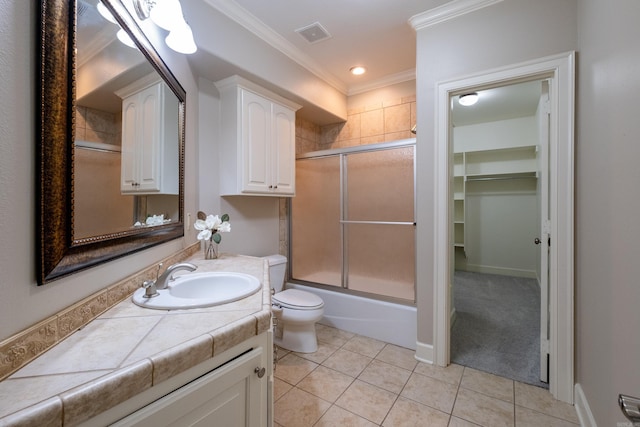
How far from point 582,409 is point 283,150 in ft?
8.64

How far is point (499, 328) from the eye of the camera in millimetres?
2572

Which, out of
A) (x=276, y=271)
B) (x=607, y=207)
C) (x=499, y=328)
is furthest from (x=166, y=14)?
(x=499, y=328)

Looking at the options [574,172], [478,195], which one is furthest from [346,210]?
[478,195]

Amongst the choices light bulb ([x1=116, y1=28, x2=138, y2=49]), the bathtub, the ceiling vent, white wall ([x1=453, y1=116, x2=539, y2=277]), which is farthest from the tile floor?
white wall ([x1=453, y1=116, x2=539, y2=277])

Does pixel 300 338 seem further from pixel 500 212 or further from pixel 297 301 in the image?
pixel 500 212

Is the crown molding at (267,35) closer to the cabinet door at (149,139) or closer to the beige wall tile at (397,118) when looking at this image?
the beige wall tile at (397,118)

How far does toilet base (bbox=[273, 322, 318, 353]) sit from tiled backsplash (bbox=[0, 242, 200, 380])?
137 centimetres

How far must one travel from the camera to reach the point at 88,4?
2.72 ft

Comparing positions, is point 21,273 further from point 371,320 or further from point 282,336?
point 371,320

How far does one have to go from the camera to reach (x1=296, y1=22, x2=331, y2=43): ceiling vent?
2090 millimetres

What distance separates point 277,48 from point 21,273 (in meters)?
2.28

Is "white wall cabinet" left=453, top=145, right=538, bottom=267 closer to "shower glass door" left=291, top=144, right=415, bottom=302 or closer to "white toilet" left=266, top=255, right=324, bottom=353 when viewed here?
"shower glass door" left=291, top=144, right=415, bottom=302

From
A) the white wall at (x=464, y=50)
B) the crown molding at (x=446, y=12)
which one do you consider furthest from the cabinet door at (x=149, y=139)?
the crown molding at (x=446, y=12)

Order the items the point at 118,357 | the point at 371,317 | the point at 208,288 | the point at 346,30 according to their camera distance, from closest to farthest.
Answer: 1. the point at 118,357
2. the point at 208,288
3. the point at 346,30
4. the point at 371,317
